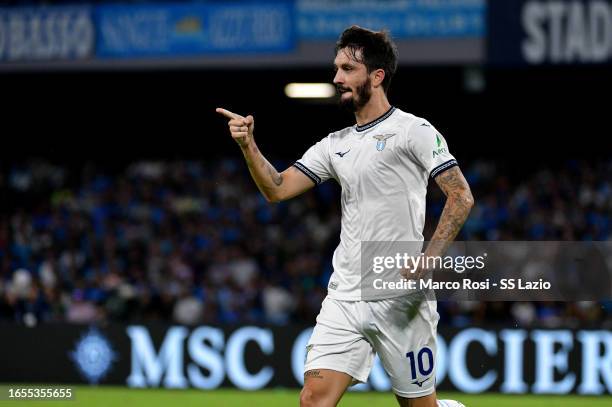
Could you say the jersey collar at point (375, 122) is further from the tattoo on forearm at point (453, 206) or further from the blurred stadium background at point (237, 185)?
the blurred stadium background at point (237, 185)

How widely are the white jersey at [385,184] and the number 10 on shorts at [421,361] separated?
0.99 feet

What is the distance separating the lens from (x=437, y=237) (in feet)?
15.9

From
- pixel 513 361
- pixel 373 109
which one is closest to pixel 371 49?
pixel 373 109

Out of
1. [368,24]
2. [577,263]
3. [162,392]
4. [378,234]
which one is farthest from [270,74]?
[378,234]

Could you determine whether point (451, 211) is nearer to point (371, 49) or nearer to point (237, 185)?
point (371, 49)

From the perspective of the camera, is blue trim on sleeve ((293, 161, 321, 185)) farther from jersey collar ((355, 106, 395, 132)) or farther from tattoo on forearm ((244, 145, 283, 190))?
jersey collar ((355, 106, 395, 132))

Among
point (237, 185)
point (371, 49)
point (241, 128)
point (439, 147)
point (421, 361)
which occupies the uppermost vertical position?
point (371, 49)

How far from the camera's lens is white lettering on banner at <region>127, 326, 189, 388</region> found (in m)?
11.6

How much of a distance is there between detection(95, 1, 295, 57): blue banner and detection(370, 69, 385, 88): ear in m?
9.42

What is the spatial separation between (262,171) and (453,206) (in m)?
0.97

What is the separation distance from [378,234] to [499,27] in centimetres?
952

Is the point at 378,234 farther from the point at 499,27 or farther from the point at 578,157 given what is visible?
the point at 578,157

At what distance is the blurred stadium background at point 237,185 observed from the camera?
37.8 feet

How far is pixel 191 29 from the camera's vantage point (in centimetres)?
1491
